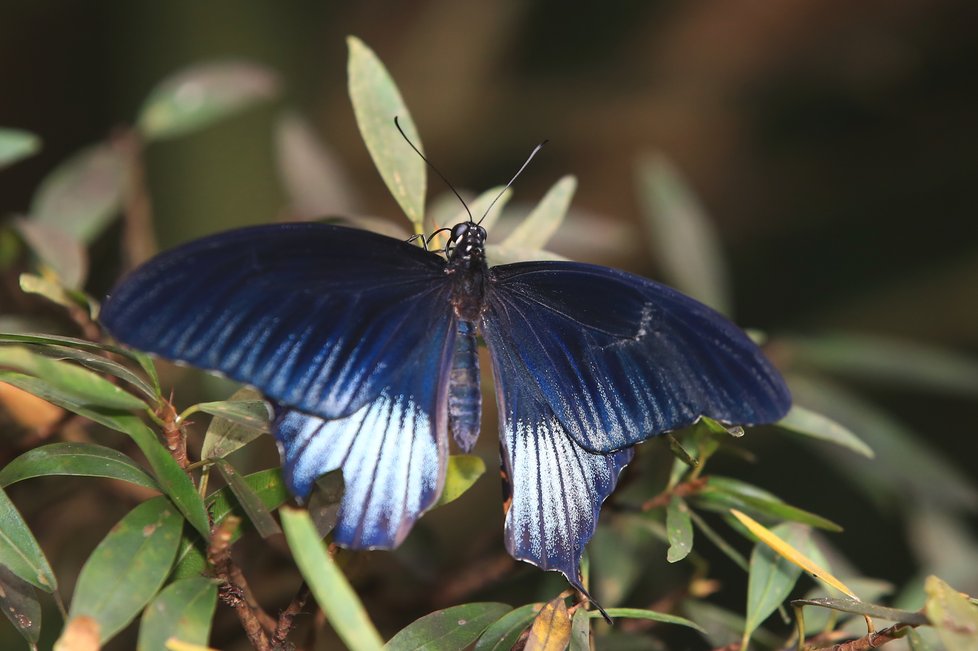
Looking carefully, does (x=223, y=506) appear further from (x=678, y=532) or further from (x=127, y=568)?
(x=678, y=532)

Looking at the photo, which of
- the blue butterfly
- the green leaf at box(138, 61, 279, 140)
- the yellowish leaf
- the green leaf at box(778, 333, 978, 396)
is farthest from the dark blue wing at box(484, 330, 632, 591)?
the green leaf at box(778, 333, 978, 396)

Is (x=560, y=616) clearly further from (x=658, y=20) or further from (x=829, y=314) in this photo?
(x=658, y=20)

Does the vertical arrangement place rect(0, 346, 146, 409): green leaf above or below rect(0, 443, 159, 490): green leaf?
above

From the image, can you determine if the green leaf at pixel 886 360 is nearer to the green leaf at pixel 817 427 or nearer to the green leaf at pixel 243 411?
the green leaf at pixel 817 427

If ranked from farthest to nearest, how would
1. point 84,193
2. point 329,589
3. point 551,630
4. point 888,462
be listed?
point 888,462 → point 84,193 → point 551,630 → point 329,589

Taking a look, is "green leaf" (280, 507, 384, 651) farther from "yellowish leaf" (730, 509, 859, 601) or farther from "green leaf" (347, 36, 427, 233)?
"green leaf" (347, 36, 427, 233)

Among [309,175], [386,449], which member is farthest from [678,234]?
[386,449]

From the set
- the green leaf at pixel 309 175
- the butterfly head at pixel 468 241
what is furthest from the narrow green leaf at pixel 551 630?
the green leaf at pixel 309 175
